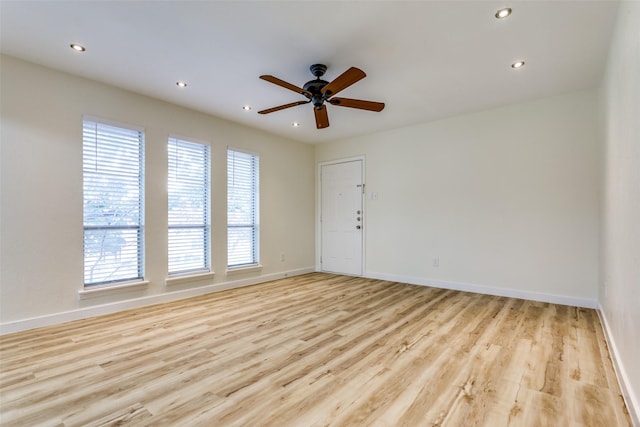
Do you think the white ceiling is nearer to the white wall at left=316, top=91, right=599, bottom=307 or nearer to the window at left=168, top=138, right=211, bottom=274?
the white wall at left=316, top=91, right=599, bottom=307

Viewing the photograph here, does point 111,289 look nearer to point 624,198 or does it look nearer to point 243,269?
point 243,269

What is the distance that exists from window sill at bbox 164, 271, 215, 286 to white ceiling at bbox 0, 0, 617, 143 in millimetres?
2353

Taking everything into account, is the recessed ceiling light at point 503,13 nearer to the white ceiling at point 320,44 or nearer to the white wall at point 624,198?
the white ceiling at point 320,44

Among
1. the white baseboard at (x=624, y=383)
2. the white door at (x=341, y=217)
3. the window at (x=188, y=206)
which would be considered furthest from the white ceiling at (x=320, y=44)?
the white baseboard at (x=624, y=383)

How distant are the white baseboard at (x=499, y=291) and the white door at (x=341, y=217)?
0.69m

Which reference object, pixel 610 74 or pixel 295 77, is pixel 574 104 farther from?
pixel 295 77

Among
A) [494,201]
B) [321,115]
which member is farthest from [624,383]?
[321,115]

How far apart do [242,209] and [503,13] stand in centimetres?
405

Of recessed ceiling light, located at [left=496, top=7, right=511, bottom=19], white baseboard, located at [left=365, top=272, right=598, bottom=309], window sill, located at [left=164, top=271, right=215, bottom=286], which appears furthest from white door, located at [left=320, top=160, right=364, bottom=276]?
recessed ceiling light, located at [left=496, top=7, right=511, bottom=19]

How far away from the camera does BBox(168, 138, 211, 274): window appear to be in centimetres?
409

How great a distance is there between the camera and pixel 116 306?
11.5 ft

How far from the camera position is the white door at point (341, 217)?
18.6 ft

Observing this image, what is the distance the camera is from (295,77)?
325cm

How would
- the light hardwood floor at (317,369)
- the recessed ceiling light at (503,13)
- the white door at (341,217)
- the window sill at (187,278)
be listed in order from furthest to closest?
the white door at (341,217) < the window sill at (187,278) < the recessed ceiling light at (503,13) < the light hardwood floor at (317,369)
